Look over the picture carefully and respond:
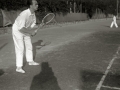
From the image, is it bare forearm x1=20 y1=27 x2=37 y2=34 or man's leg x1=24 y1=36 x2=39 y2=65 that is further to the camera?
man's leg x1=24 y1=36 x2=39 y2=65

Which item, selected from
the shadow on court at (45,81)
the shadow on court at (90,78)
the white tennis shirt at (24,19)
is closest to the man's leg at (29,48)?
the white tennis shirt at (24,19)

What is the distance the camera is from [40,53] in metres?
9.58

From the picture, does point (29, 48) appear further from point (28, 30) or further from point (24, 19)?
point (24, 19)

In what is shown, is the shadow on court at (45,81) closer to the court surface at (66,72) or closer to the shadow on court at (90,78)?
the court surface at (66,72)

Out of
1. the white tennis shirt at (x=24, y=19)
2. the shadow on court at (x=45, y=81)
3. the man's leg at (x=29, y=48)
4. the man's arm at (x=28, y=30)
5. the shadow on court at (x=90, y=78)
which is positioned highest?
the white tennis shirt at (x=24, y=19)

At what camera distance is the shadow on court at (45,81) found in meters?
5.21

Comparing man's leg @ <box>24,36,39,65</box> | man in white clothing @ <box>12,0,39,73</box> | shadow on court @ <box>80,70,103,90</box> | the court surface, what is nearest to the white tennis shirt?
man in white clothing @ <box>12,0,39,73</box>

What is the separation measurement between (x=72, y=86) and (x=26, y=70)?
1.98 metres

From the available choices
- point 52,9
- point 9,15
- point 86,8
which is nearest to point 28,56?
point 9,15

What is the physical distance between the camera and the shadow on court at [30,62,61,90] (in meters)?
5.21

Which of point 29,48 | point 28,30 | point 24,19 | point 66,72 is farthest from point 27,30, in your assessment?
point 66,72

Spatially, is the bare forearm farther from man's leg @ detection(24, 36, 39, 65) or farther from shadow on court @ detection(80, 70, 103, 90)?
shadow on court @ detection(80, 70, 103, 90)

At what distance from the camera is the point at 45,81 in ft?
18.6

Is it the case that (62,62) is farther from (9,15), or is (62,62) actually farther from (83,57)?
(9,15)
